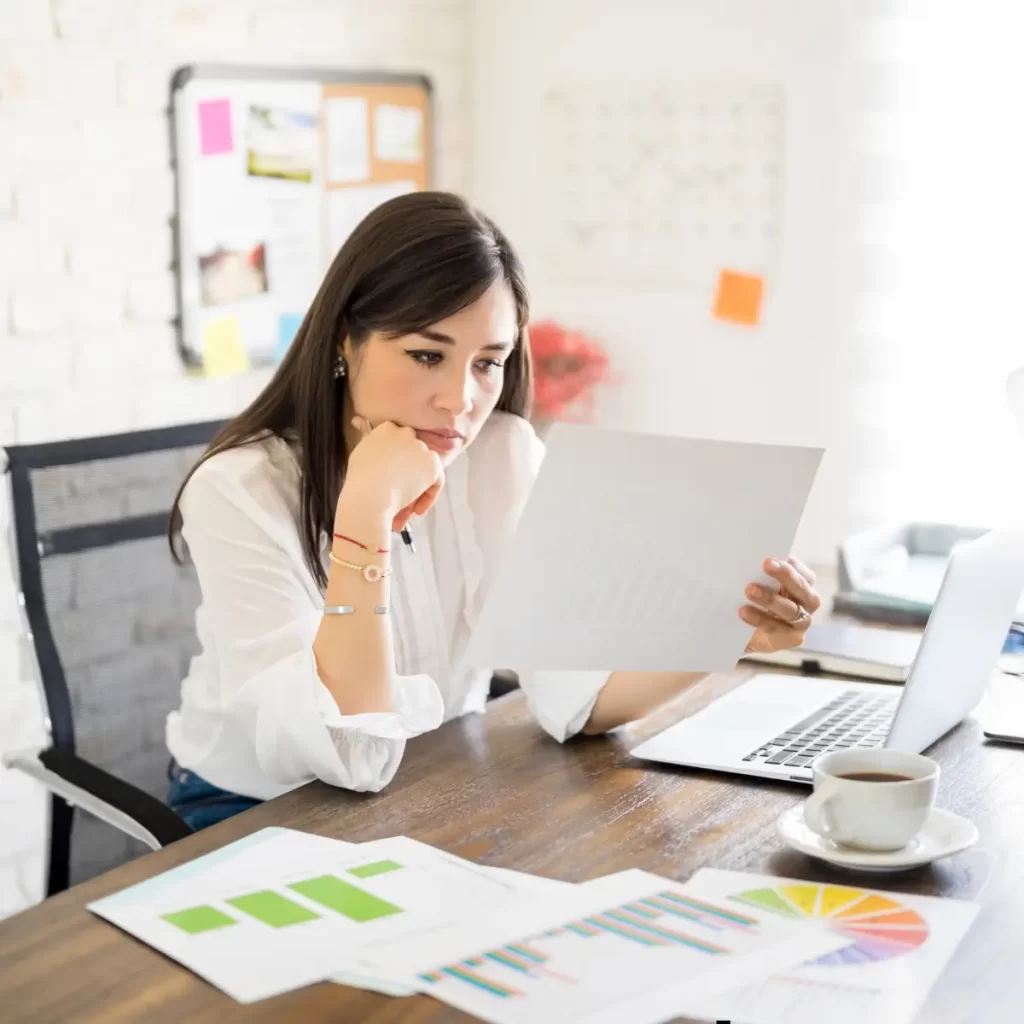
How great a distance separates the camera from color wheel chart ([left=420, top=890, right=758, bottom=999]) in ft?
3.10

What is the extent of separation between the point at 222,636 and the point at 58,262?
105cm

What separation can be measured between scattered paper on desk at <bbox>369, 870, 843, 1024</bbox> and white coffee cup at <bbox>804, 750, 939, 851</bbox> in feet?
0.38

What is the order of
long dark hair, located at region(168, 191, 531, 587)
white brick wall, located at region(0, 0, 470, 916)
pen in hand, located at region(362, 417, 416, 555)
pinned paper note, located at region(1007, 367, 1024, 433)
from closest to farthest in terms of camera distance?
long dark hair, located at region(168, 191, 531, 587), pen in hand, located at region(362, 417, 416, 555), pinned paper note, located at region(1007, 367, 1024, 433), white brick wall, located at region(0, 0, 470, 916)

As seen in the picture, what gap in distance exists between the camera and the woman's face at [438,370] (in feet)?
5.02

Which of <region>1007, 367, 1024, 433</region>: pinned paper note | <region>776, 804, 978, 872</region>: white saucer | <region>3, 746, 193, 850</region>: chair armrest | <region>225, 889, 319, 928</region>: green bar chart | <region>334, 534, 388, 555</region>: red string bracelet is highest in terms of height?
<region>1007, 367, 1024, 433</region>: pinned paper note

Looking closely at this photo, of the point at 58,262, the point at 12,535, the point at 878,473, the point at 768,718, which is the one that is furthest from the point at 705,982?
the point at 878,473

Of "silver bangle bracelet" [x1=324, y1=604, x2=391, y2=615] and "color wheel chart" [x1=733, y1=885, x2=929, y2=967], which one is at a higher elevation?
"silver bangle bracelet" [x1=324, y1=604, x2=391, y2=615]

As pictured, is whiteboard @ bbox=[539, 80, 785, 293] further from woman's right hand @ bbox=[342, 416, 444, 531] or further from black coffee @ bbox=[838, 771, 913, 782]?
black coffee @ bbox=[838, 771, 913, 782]

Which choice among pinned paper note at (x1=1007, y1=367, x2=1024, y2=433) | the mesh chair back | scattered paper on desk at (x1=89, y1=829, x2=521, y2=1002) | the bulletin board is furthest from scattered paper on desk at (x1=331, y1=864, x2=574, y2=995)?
the bulletin board

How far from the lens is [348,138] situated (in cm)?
282

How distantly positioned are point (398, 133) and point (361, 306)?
1.50 metres

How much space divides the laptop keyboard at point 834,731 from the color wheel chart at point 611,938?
1.10 ft

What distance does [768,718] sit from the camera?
4.96 feet

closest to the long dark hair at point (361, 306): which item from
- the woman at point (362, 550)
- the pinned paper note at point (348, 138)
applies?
the woman at point (362, 550)
